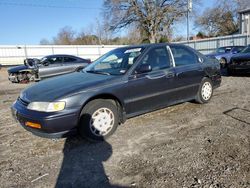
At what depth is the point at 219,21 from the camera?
50625 mm

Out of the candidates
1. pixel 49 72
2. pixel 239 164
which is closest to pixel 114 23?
pixel 49 72

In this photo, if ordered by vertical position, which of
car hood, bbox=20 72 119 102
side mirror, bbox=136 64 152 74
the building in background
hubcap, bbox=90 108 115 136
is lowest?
hubcap, bbox=90 108 115 136

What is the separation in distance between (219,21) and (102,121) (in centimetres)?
5209

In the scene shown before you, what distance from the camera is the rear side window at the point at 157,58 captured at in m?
5.11

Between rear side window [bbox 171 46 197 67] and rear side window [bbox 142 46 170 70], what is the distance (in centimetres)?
27

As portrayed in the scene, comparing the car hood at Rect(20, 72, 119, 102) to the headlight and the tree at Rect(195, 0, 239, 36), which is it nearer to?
the headlight

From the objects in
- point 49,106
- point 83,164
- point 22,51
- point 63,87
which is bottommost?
point 83,164

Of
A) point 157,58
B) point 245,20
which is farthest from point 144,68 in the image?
point 245,20

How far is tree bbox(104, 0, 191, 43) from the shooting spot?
3528 cm

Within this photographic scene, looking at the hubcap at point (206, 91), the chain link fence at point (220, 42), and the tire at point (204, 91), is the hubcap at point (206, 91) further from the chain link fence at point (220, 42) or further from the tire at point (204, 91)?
the chain link fence at point (220, 42)

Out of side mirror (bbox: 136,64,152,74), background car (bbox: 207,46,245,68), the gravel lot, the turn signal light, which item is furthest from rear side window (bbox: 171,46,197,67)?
background car (bbox: 207,46,245,68)

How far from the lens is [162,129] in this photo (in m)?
4.83

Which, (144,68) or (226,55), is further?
(226,55)

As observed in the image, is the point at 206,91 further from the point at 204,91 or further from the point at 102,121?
the point at 102,121
